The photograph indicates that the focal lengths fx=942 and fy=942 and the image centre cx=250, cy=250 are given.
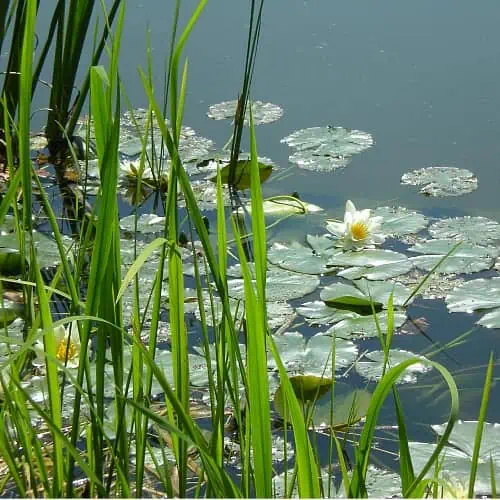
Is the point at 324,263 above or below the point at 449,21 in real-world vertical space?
below

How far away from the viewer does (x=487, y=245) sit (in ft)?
6.01

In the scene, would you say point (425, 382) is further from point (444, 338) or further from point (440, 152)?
point (440, 152)

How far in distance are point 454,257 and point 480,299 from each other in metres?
0.18

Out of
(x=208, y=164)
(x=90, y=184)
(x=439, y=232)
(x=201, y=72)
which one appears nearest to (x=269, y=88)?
(x=201, y=72)

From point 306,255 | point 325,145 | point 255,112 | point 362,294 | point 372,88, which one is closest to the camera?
point 362,294

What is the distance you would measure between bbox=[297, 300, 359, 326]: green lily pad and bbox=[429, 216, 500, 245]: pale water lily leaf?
0.34 meters

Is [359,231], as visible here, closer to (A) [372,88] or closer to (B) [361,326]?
(B) [361,326]

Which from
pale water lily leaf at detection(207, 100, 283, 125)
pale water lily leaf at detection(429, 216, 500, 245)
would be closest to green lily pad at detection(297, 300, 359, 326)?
pale water lily leaf at detection(429, 216, 500, 245)

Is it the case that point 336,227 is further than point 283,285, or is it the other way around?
point 336,227

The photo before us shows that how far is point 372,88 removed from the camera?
2535 mm

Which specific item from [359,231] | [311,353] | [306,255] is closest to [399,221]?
[359,231]

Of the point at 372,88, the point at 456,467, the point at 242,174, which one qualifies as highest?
the point at 372,88

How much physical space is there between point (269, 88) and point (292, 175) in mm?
485

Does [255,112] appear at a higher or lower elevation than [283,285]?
higher
